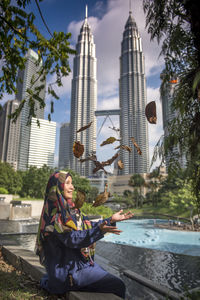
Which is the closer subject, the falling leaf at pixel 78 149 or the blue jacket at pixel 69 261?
the falling leaf at pixel 78 149

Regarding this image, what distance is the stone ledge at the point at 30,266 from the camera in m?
2.02

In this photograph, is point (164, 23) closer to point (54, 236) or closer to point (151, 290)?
point (54, 236)

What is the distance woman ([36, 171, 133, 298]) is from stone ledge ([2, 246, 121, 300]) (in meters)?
0.11

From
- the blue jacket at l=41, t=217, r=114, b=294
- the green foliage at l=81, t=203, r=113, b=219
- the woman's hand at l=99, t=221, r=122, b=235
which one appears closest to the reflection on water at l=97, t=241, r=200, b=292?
the blue jacket at l=41, t=217, r=114, b=294

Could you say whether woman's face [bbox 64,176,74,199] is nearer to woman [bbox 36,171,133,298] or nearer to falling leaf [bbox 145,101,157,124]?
woman [bbox 36,171,133,298]

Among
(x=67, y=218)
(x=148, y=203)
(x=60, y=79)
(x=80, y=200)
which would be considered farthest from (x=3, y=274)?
(x=148, y=203)

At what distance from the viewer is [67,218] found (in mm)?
2168

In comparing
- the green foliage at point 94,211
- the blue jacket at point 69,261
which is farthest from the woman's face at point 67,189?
the green foliage at point 94,211

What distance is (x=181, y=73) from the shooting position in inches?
90.2

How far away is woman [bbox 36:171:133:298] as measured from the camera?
2.08 m

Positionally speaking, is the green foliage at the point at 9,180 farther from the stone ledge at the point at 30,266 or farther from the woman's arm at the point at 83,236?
the woman's arm at the point at 83,236

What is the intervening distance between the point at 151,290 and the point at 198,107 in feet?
8.69

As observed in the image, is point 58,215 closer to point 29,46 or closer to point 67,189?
point 67,189

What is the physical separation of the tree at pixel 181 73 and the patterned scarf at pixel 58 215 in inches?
52.1
